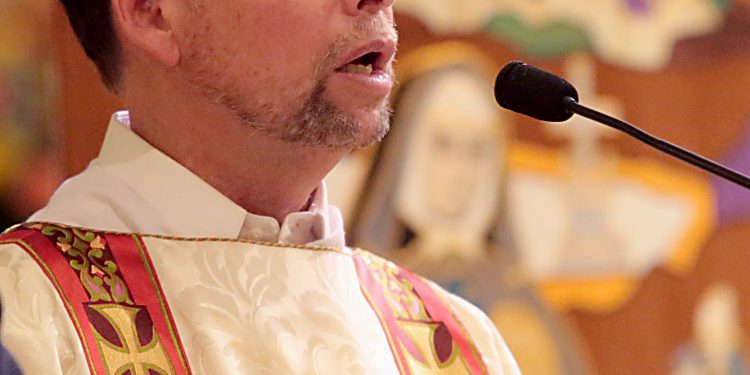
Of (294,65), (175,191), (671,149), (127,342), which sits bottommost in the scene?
(127,342)

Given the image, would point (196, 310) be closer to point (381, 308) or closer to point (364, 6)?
point (381, 308)

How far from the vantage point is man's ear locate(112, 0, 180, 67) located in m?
2.06

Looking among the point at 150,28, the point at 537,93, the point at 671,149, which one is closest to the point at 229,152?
the point at 150,28

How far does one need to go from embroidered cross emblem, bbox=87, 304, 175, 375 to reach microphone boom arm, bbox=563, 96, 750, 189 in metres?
0.73

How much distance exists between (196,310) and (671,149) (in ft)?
2.58

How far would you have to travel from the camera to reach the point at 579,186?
14.9 feet

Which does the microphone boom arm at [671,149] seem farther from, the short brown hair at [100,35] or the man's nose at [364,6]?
the short brown hair at [100,35]

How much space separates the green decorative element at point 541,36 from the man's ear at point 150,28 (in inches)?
93.6

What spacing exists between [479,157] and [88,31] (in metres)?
2.22

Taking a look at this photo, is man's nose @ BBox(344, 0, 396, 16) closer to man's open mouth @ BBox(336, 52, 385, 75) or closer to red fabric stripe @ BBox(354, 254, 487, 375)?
man's open mouth @ BBox(336, 52, 385, 75)

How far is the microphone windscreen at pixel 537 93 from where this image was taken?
5.73 ft

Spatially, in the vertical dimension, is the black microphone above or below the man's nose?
below

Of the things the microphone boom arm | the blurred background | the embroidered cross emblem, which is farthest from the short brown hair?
the blurred background

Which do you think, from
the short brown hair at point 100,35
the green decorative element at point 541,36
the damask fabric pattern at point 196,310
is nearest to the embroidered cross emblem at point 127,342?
the damask fabric pattern at point 196,310
